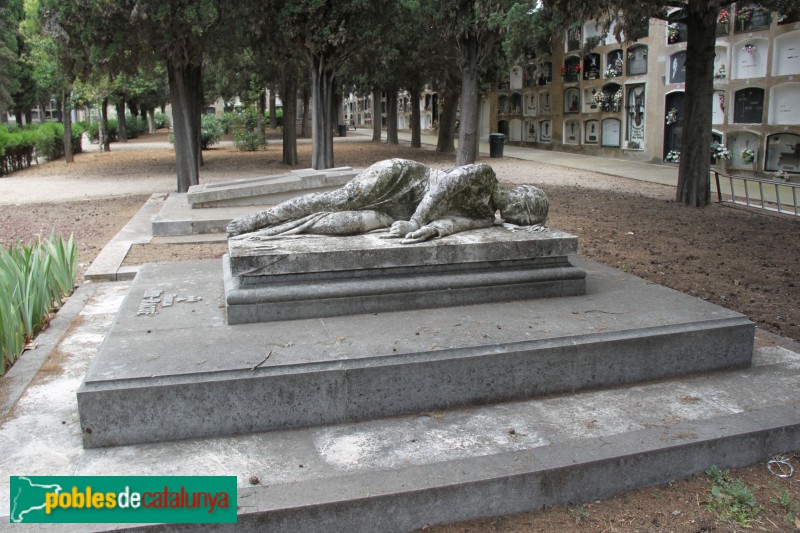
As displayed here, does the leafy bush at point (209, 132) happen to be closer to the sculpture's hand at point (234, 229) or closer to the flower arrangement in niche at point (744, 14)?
the flower arrangement in niche at point (744, 14)

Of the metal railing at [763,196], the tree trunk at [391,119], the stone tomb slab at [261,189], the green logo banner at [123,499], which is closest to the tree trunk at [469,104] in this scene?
the metal railing at [763,196]

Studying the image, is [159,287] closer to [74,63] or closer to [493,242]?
[493,242]

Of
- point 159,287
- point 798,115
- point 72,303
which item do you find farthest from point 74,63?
point 798,115

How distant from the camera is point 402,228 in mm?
4402

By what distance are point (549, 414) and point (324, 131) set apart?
1265 cm

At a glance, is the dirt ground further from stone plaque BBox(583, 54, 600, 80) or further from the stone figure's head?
stone plaque BBox(583, 54, 600, 80)

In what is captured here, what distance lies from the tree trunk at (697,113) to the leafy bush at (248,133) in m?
17.3

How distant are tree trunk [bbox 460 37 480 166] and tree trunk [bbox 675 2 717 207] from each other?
605 centimetres

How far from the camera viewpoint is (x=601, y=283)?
4.93 m

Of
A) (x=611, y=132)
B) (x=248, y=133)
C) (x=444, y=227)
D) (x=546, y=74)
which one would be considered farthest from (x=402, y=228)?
(x=248, y=133)

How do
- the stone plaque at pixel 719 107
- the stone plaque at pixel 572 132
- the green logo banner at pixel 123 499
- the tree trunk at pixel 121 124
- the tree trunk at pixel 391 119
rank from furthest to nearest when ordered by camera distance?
the tree trunk at pixel 121 124
the tree trunk at pixel 391 119
the stone plaque at pixel 572 132
the stone plaque at pixel 719 107
the green logo banner at pixel 123 499

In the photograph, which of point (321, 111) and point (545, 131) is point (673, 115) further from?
point (321, 111)

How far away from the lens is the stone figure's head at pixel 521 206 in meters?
4.84

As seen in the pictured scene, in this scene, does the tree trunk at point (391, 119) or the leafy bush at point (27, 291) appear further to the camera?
the tree trunk at point (391, 119)
